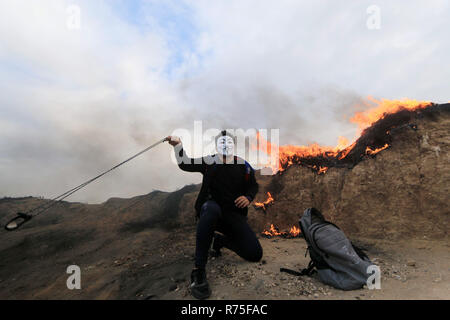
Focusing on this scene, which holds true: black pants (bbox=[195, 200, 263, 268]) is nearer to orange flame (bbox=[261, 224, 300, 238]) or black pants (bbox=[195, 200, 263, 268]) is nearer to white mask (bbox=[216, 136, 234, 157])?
white mask (bbox=[216, 136, 234, 157])

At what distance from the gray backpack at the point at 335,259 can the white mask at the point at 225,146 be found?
2.17 m

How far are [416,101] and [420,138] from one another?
5.24 feet

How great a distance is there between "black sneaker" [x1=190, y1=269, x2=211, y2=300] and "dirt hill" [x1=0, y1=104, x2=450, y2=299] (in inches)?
7.2

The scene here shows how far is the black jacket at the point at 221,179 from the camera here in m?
4.32

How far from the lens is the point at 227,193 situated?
14.4 feet

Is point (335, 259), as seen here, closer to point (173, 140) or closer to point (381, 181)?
point (173, 140)

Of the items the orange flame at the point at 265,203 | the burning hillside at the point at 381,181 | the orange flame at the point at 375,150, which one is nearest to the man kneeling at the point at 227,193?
the burning hillside at the point at 381,181

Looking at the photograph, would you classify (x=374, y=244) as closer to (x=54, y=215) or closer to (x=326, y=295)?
(x=326, y=295)

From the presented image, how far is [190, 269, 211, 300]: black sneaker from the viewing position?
3.20m

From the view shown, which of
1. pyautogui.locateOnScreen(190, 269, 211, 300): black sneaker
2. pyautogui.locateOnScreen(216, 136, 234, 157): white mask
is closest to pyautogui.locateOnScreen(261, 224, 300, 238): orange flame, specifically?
pyautogui.locateOnScreen(216, 136, 234, 157): white mask

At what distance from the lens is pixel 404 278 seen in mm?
3615

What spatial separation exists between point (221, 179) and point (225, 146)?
2.65 ft

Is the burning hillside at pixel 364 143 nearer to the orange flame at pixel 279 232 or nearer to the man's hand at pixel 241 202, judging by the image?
the orange flame at pixel 279 232
